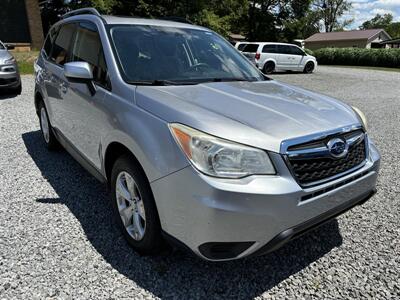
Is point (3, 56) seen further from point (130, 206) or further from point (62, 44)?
point (130, 206)

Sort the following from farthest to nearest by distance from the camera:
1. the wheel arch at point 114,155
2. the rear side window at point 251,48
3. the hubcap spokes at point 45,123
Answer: the rear side window at point 251,48 < the hubcap spokes at point 45,123 < the wheel arch at point 114,155

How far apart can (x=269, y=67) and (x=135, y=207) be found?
62.0ft

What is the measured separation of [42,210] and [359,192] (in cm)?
284

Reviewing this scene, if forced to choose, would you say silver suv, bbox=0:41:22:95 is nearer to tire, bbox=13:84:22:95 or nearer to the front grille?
tire, bbox=13:84:22:95

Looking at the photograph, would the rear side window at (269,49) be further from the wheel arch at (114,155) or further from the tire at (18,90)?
the wheel arch at (114,155)

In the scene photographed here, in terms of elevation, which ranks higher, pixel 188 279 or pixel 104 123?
pixel 104 123

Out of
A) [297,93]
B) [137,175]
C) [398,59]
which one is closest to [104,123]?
[137,175]

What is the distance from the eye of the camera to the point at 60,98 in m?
4.00

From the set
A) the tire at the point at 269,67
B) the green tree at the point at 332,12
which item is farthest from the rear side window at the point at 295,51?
the green tree at the point at 332,12

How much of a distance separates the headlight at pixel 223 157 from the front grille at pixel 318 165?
18cm

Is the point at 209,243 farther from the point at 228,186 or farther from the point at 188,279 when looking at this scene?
the point at 188,279

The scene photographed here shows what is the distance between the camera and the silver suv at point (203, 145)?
6.76 ft

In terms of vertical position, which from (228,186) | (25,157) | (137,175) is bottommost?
(25,157)

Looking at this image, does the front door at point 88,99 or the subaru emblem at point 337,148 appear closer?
the subaru emblem at point 337,148
